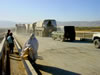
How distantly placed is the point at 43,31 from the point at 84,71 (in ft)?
95.8

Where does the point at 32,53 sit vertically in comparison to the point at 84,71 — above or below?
above

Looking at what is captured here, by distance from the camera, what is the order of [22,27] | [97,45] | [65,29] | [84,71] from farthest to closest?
[22,27] < [65,29] < [97,45] < [84,71]

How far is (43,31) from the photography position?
122 feet

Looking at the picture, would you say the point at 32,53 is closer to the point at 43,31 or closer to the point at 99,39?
the point at 99,39

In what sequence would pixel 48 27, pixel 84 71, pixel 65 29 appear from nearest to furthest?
pixel 84 71 → pixel 65 29 → pixel 48 27

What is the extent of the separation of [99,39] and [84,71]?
393 inches

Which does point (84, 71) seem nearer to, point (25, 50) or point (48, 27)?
point (25, 50)

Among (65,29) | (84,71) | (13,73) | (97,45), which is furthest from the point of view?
(65,29)

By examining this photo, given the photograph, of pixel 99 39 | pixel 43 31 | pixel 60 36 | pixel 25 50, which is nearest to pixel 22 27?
pixel 43 31

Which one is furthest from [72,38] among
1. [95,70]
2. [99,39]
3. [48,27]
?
[95,70]

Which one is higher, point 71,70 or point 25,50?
point 25,50

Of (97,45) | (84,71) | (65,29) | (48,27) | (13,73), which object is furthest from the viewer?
(48,27)

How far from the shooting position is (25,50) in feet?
28.6

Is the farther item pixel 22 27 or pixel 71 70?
pixel 22 27
